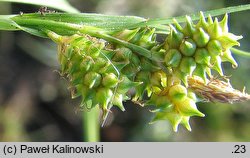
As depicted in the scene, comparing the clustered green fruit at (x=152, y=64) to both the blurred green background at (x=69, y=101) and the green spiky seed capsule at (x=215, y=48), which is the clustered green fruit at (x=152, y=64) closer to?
the green spiky seed capsule at (x=215, y=48)

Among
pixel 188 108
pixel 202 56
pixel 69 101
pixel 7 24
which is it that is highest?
pixel 69 101

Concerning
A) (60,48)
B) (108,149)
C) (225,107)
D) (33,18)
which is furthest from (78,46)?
(225,107)

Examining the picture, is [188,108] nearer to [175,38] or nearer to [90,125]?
[175,38]

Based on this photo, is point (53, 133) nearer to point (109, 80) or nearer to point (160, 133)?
point (160, 133)

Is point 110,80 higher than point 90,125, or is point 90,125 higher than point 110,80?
point 90,125

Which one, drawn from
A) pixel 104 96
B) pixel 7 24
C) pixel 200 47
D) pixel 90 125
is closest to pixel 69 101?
pixel 90 125

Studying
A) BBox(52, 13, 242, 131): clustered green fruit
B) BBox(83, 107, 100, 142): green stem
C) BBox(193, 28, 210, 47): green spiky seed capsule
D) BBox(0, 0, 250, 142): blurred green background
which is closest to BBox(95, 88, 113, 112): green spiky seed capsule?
BBox(52, 13, 242, 131): clustered green fruit
